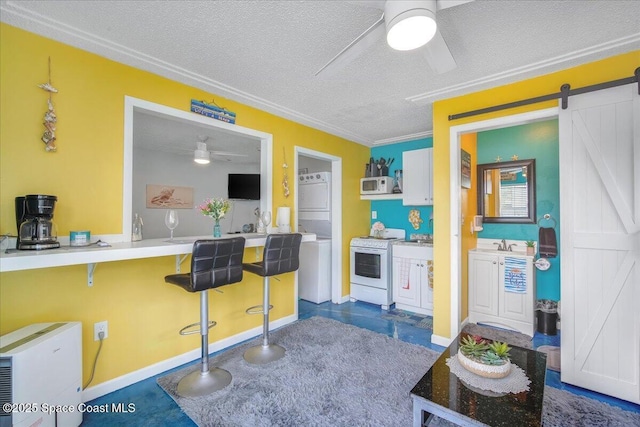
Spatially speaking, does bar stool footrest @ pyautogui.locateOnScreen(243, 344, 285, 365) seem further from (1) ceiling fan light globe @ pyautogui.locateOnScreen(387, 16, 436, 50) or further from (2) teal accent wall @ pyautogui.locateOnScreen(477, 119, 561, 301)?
(2) teal accent wall @ pyautogui.locateOnScreen(477, 119, 561, 301)

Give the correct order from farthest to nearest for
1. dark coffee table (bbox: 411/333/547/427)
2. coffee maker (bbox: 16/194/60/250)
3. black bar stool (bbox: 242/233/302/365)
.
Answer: black bar stool (bbox: 242/233/302/365) < coffee maker (bbox: 16/194/60/250) < dark coffee table (bbox: 411/333/547/427)

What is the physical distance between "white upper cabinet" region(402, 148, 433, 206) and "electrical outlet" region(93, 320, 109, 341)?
3.58m

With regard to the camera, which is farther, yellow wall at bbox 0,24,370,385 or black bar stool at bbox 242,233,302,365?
black bar stool at bbox 242,233,302,365

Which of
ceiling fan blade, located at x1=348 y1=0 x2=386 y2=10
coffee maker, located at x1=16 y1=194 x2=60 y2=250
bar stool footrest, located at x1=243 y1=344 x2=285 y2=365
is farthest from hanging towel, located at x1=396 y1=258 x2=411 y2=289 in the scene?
coffee maker, located at x1=16 y1=194 x2=60 y2=250

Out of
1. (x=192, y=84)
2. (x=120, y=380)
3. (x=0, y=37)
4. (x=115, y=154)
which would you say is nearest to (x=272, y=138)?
(x=192, y=84)

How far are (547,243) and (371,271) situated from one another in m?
2.14

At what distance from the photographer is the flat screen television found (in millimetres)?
6004

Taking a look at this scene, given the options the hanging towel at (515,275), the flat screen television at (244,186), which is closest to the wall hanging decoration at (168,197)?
the flat screen television at (244,186)

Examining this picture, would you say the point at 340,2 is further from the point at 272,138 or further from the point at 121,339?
the point at 121,339

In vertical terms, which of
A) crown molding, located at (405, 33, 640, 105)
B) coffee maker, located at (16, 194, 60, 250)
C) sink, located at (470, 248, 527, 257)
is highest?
crown molding, located at (405, 33, 640, 105)

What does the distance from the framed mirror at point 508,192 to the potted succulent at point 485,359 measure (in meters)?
2.48

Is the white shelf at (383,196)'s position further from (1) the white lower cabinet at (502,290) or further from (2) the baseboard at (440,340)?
(2) the baseboard at (440,340)

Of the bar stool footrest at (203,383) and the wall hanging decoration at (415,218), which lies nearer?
the bar stool footrest at (203,383)

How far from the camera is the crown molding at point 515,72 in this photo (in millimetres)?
1950
